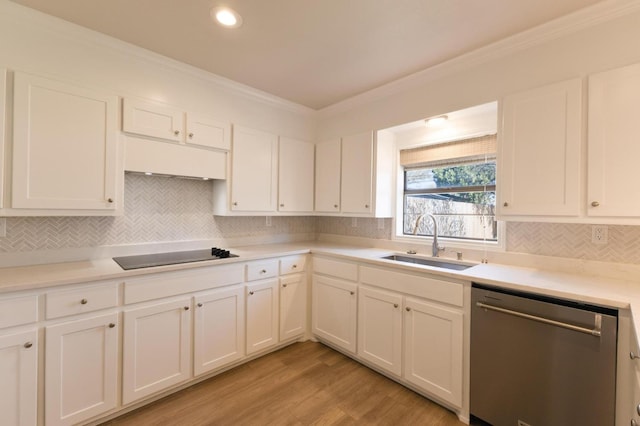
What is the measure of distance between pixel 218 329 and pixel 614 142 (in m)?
2.84

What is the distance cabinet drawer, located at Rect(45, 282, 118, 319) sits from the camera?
5.16ft

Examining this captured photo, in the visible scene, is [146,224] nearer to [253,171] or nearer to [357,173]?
[253,171]

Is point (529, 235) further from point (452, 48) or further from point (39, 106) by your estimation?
point (39, 106)

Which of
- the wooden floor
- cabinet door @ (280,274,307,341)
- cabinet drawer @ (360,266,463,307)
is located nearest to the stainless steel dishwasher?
cabinet drawer @ (360,266,463,307)

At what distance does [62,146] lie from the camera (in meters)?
1.77

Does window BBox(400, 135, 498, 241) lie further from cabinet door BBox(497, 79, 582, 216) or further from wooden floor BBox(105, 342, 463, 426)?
wooden floor BBox(105, 342, 463, 426)

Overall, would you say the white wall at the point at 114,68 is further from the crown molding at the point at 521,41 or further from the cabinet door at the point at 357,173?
the crown molding at the point at 521,41

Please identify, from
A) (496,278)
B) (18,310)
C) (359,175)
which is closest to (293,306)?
(359,175)

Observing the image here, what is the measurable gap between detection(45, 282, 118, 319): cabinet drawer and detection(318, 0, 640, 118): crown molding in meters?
Answer: 2.63

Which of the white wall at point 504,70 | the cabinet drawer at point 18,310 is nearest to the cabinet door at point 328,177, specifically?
the white wall at point 504,70

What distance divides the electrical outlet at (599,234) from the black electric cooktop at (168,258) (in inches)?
102

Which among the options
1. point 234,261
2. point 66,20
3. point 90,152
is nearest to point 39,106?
point 90,152

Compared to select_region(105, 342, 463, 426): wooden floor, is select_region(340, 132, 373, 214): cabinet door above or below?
A: above

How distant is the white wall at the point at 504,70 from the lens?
159 cm
